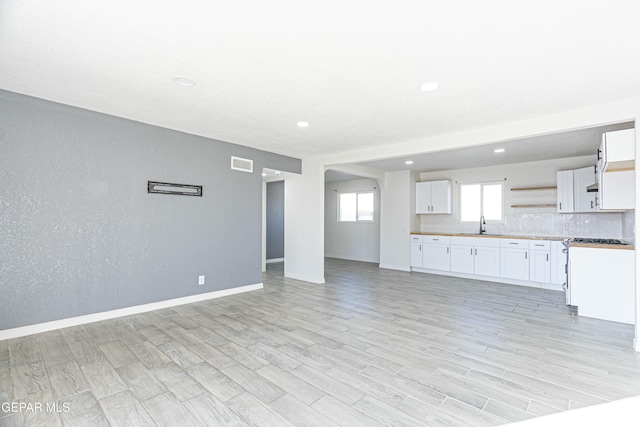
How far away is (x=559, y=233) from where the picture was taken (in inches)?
238

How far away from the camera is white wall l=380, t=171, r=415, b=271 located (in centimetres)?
745

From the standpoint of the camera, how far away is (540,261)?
18.5 feet

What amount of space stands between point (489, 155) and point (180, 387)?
19.3ft

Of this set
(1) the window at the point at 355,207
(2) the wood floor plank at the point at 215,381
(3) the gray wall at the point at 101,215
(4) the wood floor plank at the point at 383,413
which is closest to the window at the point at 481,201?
(1) the window at the point at 355,207

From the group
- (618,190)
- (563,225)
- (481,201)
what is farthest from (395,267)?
(618,190)

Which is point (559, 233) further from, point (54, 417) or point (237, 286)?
point (54, 417)

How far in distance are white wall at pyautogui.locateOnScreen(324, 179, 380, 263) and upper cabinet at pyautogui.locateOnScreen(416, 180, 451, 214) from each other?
1469mm

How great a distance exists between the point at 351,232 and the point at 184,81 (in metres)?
7.11

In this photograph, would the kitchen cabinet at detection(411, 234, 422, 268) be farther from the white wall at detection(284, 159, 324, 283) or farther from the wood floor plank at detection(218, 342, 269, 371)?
the wood floor plank at detection(218, 342, 269, 371)

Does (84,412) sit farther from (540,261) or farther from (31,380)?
(540,261)

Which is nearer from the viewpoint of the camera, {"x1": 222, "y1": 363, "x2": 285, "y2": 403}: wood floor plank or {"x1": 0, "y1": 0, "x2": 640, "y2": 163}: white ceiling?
{"x1": 0, "y1": 0, "x2": 640, "y2": 163}: white ceiling

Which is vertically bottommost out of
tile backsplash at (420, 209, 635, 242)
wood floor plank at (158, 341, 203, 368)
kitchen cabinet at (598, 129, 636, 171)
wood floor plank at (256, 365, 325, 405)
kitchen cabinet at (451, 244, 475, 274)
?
wood floor plank at (256, 365, 325, 405)

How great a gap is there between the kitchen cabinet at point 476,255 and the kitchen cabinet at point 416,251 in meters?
0.75

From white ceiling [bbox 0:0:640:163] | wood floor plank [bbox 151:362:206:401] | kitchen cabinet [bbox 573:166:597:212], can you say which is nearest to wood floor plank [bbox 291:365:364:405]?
wood floor plank [bbox 151:362:206:401]
